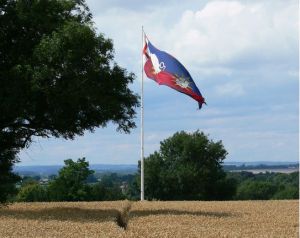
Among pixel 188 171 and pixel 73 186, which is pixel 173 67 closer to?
pixel 73 186

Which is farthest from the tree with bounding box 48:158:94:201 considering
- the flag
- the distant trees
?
the flag

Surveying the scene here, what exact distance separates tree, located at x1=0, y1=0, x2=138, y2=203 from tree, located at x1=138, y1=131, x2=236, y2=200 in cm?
3846

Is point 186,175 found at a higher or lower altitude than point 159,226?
higher

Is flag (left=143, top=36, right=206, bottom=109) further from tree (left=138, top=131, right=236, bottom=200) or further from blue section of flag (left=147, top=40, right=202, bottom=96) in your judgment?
tree (left=138, top=131, right=236, bottom=200)

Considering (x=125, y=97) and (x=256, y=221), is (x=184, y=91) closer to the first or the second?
(x=125, y=97)

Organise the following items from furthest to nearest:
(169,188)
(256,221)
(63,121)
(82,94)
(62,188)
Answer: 1. (169,188)
2. (62,188)
3. (63,121)
4. (82,94)
5. (256,221)

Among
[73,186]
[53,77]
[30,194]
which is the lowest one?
[30,194]

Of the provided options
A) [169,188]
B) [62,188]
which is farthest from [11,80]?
[169,188]

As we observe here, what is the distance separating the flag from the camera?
28625mm

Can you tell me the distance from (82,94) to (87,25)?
8.35 ft

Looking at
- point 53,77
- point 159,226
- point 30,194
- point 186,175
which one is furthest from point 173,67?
point 186,175

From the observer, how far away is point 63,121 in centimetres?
2225

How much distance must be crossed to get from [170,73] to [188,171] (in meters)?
36.1

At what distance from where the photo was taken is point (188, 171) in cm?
6469
